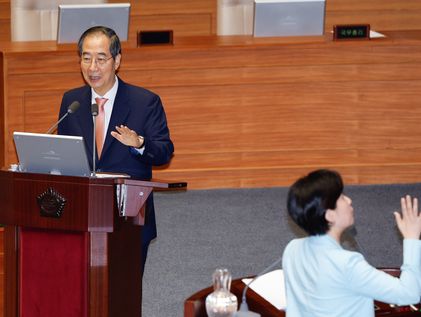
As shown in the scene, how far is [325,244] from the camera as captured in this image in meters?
3.27

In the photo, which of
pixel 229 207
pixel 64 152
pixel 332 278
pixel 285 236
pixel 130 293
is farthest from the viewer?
pixel 229 207

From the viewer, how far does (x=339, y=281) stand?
3223 millimetres

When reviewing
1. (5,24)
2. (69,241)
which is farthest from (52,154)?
(5,24)

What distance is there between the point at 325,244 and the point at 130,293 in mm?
1350

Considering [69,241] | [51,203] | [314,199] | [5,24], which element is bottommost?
[69,241]

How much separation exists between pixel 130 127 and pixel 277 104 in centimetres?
310

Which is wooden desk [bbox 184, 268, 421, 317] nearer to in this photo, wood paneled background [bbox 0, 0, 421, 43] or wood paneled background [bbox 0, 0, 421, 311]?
wood paneled background [bbox 0, 0, 421, 311]

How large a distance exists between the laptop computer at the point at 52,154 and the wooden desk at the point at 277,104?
3236mm

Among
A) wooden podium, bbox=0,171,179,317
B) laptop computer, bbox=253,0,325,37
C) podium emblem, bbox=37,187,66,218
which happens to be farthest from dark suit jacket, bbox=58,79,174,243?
laptop computer, bbox=253,0,325,37

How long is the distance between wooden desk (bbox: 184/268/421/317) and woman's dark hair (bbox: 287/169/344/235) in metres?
0.54

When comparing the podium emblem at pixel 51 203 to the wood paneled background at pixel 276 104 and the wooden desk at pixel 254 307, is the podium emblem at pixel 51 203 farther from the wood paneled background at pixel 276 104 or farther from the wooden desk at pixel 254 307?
the wood paneled background at pixel 276 104

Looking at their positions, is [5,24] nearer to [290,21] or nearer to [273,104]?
[290,21]

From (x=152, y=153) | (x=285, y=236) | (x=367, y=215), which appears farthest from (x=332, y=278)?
(x=367, y=215)

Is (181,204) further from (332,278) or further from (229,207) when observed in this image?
(332,278)
